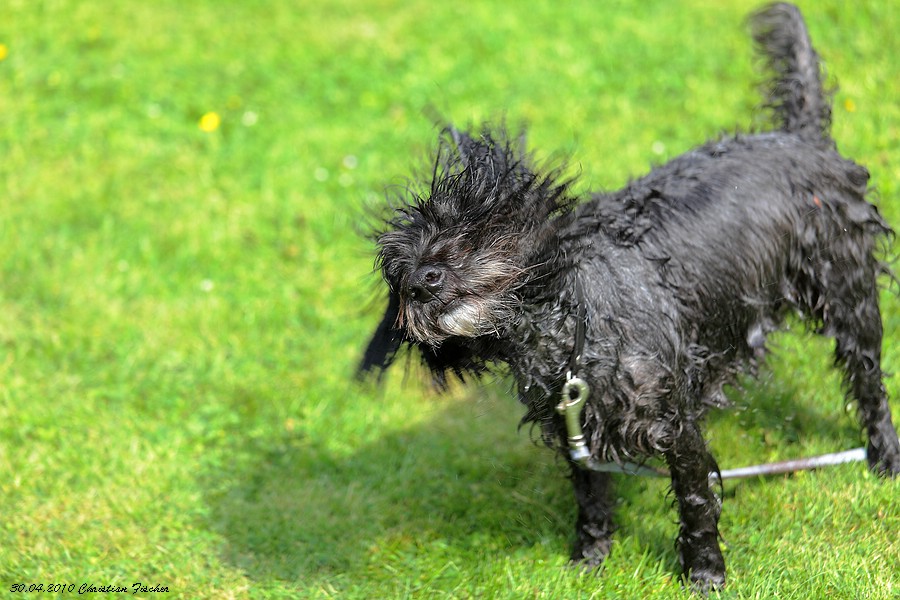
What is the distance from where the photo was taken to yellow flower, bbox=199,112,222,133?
7.85 m

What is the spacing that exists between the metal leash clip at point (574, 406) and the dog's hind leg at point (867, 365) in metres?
1.49

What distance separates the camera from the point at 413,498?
4.86m

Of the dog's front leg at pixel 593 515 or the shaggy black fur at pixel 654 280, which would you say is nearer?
the shaggy black fur at pixel 654 280

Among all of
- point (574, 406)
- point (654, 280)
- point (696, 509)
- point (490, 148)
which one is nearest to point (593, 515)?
point (696, 509)

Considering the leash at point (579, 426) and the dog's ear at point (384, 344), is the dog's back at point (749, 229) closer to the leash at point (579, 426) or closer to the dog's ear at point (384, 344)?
the leash at point (579, 426)

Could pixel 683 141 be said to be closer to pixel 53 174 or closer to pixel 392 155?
pixel 392 155

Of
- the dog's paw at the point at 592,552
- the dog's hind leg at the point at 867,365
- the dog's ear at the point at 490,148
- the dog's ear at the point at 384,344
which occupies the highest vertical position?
the dog's ear at the point at 490,148

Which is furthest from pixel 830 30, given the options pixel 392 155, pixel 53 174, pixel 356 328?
pixel 53 174

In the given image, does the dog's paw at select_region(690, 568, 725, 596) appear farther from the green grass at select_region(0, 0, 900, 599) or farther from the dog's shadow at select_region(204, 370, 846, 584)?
the dog's shadow at select_region(204, 370, 846, 584)

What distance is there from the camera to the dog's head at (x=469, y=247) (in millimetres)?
3105

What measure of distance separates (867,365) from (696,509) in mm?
1278

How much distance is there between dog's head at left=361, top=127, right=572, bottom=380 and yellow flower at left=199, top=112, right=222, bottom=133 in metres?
4.99

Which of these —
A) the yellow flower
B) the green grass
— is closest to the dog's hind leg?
the green grass

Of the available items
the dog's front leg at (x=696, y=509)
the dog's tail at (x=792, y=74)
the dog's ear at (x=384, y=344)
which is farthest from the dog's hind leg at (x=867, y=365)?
the dog's ear at (x=384, y=344)
